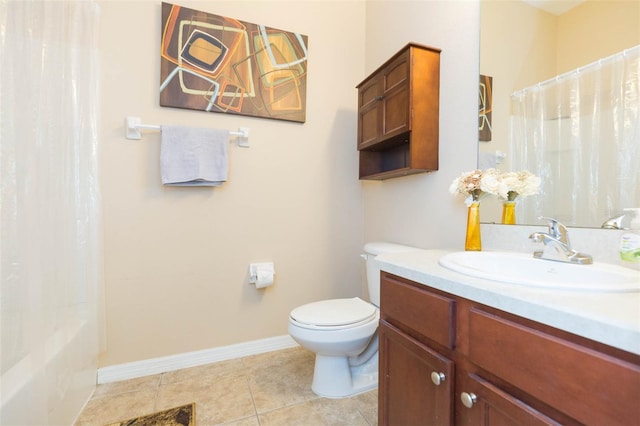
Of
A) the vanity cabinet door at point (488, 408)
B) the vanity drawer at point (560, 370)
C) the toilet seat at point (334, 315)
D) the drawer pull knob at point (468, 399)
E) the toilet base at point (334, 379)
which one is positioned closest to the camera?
the vanity drawer at point (560, 370)

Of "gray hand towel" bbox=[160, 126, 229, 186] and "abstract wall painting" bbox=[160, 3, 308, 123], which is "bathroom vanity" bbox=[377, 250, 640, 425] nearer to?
"gray hand towel" bbox=[160, 126, 229, 186]

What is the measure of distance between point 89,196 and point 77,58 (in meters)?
0.64

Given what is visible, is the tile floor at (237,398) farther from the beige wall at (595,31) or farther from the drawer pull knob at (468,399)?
the beige wall at (595,31)

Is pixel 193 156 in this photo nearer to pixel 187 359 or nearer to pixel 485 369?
pixel 187 359

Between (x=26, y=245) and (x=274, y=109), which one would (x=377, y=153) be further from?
(x=26, y=245)

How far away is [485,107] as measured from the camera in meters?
1.24

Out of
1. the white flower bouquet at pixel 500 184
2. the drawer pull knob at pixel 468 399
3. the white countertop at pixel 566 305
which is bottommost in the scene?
the drawer pull knob at pixel 468 399

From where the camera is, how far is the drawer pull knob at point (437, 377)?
2.52ft

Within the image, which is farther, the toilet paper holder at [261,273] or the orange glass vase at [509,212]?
the toilet paper holder at [261,273]

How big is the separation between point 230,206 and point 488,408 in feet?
5.21

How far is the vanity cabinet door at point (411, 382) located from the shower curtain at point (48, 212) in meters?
1.18

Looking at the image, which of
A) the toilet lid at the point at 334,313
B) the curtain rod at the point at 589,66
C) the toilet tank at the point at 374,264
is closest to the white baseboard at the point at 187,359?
the toilet lid at the point at 334,313

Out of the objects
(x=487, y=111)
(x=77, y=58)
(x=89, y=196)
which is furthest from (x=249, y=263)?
(x=487, y=111)

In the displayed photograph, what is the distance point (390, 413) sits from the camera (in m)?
0.99
